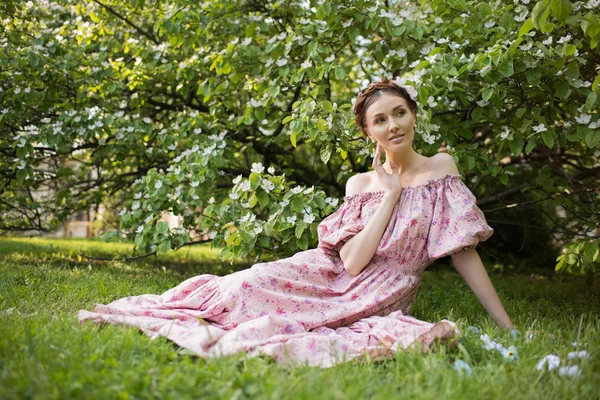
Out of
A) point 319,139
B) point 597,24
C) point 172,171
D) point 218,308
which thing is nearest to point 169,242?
point 172,171

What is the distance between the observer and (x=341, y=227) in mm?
2850

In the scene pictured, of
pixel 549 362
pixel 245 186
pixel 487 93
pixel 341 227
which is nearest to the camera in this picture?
pixel 549 362

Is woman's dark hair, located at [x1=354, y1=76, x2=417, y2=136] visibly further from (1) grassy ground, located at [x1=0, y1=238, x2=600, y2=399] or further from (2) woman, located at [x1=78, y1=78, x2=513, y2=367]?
(1) grassy ground, located at [x1=0, y1=238, x2=600, y2=399]

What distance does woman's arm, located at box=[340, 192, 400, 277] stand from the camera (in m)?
2.65

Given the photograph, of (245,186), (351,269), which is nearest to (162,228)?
(245,186)

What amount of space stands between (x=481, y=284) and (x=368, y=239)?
1.86 ft

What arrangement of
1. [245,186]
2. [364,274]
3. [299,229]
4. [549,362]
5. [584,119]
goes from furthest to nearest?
[245,186], [299,229], [584,119], [364,274], [549,362]

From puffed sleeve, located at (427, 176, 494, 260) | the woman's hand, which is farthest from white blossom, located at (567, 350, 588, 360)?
the woman's hand

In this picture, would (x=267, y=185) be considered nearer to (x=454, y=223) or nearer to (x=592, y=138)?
(x=454, y=223)

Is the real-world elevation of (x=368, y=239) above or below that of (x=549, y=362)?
above

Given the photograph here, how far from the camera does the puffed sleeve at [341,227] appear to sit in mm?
2760

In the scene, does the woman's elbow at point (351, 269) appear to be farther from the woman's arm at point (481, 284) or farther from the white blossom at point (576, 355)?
the white blossom at point (576, 355)

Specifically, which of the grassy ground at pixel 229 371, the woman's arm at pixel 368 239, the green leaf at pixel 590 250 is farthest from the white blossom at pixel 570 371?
the green leaf at pixel 590 250

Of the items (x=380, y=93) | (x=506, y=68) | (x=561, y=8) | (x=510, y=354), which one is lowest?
(x=510, y=354)
